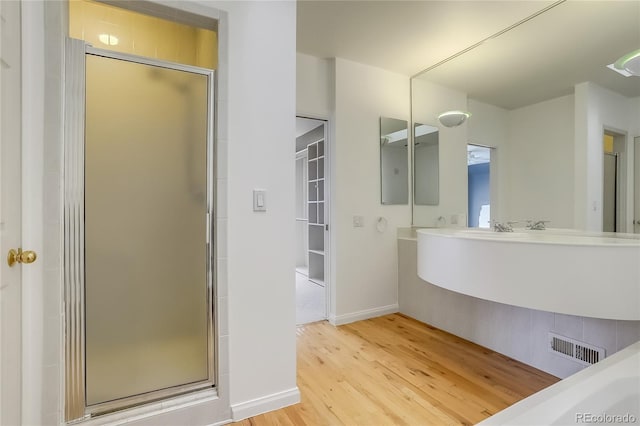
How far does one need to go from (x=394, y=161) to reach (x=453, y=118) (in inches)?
26.8

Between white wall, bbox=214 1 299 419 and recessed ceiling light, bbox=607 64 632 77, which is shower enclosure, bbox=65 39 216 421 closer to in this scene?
white wall, bbox=214 1 299 419

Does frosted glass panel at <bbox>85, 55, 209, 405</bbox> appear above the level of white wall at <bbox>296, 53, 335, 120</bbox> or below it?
below

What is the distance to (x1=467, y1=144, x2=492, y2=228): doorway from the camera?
2.57m

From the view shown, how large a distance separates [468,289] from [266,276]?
114 cm

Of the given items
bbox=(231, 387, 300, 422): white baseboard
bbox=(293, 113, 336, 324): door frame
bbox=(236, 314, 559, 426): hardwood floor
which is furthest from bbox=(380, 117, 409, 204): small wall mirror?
bbox=(231, 387, 300, 422): white baseboard

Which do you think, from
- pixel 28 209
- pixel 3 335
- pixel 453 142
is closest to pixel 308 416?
pixel 3 335

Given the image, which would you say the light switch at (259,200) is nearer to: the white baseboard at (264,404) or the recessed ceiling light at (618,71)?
the white baseboard at (264,404)

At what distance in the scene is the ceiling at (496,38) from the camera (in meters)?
1.91

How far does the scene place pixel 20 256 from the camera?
1085 millimetres

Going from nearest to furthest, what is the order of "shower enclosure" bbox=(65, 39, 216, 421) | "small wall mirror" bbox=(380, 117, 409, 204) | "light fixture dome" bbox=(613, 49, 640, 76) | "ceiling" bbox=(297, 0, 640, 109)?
"shower enclosure" bbox=(65, 39, 216, 421)
"light fixture dome" bbox=(613, 49, 640, 76)
"ceiling" bbox=(297, 0, 640, 109)
"small wall mirror" bbox=(380, 117, 409, 204)

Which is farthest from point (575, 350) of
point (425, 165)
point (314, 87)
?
point (314, 87)

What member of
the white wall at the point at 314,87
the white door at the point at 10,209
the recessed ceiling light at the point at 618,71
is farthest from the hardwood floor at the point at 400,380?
the white wall at the point at 314,87

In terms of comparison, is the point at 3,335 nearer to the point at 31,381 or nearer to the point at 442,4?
the point at 31,381

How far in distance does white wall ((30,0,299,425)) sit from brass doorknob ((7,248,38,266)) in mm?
666
